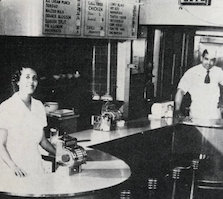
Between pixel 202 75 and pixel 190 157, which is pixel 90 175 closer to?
pixel 190 157

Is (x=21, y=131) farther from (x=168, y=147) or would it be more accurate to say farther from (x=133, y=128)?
(x=168, y=147)

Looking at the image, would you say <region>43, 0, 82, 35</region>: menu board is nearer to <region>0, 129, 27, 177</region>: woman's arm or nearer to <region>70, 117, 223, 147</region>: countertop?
<region>70, 117, 223, 147</region>: countertop

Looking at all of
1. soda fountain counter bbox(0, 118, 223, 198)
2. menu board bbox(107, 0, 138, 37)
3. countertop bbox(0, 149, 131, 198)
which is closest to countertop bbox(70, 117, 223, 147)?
soda fountain counter bbox(0, 118, 223, 198)

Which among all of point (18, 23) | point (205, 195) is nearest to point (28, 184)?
point (18, 23)

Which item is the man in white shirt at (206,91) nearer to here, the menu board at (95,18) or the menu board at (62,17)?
the menu board at (95,18)

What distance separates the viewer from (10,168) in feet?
9.86

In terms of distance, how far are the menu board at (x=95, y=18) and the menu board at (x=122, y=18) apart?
5.9 inches

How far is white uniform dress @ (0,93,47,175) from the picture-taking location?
3.07 m

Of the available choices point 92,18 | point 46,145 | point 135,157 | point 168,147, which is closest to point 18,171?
point 46,145

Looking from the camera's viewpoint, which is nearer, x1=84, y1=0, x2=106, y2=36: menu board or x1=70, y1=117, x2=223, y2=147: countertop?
x1=70, y1=117, x2=223, y2=147: countertop

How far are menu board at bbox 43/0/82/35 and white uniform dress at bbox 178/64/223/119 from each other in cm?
195

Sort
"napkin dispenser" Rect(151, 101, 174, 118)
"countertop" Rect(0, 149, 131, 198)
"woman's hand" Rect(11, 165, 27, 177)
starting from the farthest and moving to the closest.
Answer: "napkin dispenser" Rect(151, 101, 174, 118) < "woman's hand" Rect(11, 165, 27, 177) < "countertop" Rect(0, 149, 131, 198)

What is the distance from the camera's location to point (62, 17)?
438 cm

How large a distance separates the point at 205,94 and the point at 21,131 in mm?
3254
